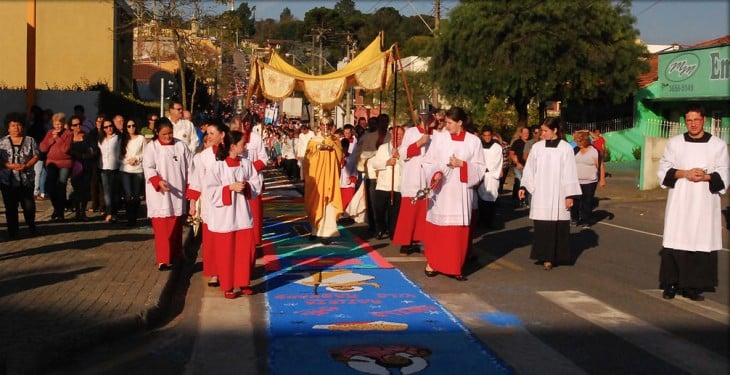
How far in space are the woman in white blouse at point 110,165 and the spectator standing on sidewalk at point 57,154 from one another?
509 mm

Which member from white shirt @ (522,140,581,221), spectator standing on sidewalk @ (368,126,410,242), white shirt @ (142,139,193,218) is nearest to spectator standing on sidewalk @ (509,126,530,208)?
spectator standing on sidewalk @ (368,126,410,242)

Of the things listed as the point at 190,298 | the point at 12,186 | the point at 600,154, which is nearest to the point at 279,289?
the point at 190,298

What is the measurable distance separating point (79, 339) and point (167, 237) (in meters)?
3.55

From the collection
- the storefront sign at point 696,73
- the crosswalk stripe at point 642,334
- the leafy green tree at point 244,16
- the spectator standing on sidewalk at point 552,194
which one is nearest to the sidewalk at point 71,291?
the crosswalk stripe at point 642,334

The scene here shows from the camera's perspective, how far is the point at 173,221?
1075cm

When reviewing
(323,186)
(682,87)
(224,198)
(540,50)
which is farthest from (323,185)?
(682,87)

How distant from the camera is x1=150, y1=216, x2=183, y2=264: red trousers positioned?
34.6ft

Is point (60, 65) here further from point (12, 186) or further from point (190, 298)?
point (190, 298)

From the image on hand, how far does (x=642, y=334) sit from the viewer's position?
7816 mm

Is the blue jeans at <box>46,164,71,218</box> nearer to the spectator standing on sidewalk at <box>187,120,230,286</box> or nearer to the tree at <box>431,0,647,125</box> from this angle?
the spectator standing on sidewalk at <box>187,120,230,286</box>

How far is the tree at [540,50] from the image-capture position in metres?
35.2

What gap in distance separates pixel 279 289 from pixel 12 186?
188 inches

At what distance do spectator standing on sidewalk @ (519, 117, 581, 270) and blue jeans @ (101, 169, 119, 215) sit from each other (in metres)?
6.86

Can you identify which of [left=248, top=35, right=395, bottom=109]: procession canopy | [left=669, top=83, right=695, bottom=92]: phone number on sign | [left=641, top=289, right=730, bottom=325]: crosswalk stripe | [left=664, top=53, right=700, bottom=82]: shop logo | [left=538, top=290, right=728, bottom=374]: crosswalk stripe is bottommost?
[left=538, top=290, right=728, bottom=374]: crosswalk stripe
